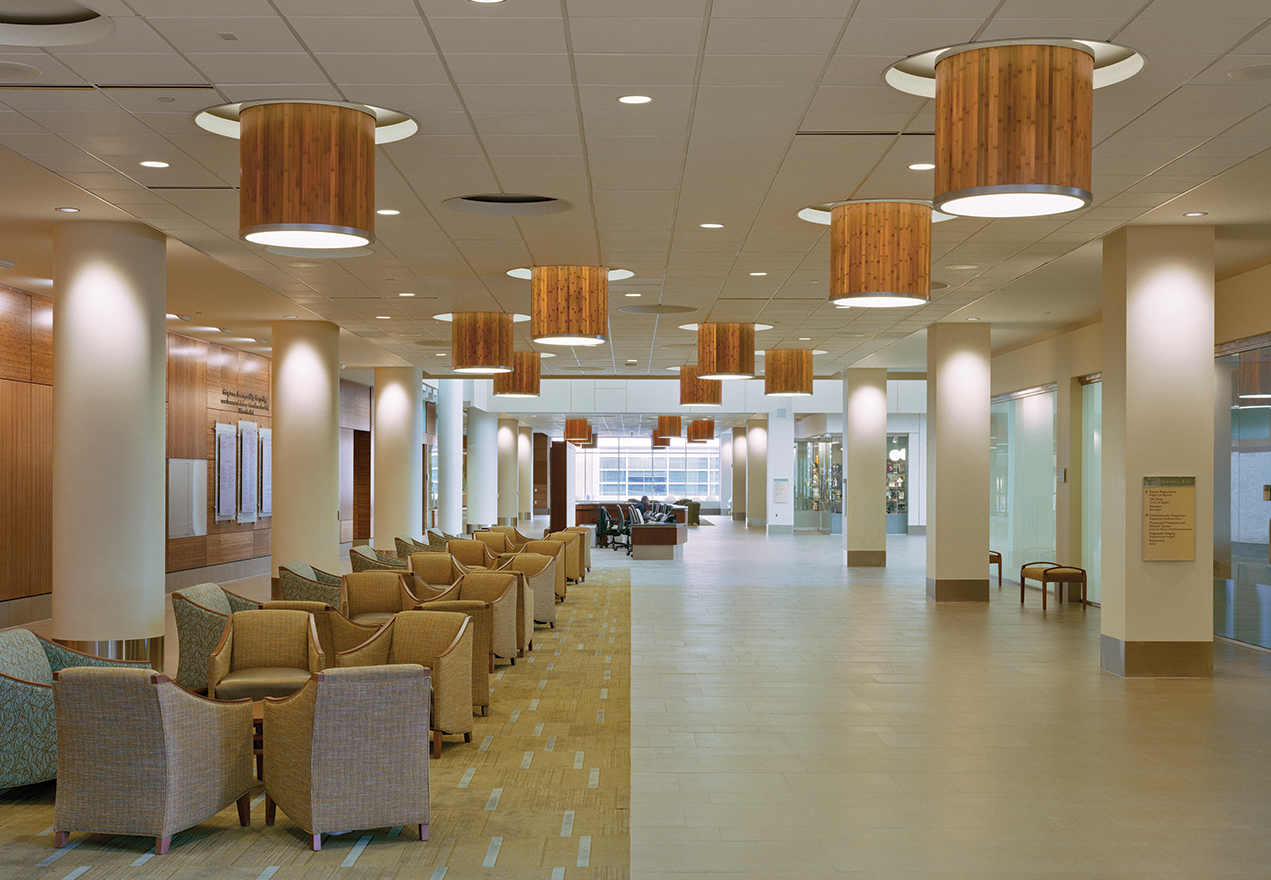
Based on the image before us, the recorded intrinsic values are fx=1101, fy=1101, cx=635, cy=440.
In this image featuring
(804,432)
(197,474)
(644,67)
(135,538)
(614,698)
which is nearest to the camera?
(644,67)

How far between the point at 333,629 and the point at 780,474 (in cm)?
2851

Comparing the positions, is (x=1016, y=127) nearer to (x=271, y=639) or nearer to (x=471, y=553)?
(x=271, y=639)

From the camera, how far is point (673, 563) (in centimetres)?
2336

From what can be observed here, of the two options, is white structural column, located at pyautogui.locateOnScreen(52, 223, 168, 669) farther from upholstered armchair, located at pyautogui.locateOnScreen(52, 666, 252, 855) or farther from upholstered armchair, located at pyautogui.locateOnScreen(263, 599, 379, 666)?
upholstered armchair, located at pyautogui.locateOnScreen(52, 666, 252, 855)

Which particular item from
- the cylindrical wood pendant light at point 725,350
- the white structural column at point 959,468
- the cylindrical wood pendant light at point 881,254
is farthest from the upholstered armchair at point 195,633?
the white structural column at point 959,468

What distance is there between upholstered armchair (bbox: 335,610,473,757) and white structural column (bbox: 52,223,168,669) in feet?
10.8

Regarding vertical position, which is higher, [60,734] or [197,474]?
[197,474]

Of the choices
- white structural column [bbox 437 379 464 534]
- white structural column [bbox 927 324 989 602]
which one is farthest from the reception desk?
white structural column [bbox 927 324 989 602]

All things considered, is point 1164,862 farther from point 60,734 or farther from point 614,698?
point 60,734

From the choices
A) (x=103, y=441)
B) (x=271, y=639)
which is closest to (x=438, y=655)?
(x=271, y=639)

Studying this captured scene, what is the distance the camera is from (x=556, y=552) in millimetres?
14422

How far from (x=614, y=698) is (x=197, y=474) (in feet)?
41.1

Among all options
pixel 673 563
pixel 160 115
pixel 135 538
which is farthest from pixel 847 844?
pixel 673 563

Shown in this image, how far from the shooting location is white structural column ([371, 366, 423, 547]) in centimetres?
2170
